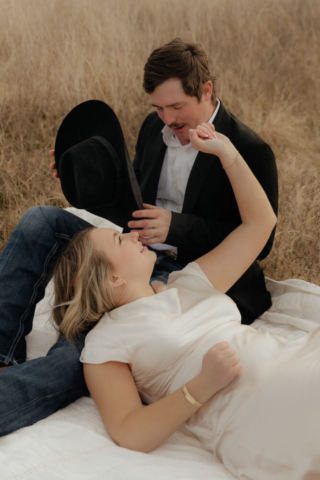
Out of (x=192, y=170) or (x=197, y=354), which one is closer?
(x=197, y=354)

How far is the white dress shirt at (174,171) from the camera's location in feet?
9.30

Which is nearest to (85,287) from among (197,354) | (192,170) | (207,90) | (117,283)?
(117,283)

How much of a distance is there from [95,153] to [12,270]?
73 centimetres

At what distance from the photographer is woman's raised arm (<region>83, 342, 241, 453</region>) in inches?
66.4

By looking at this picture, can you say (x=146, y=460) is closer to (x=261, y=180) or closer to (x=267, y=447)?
(x=267, y=447)

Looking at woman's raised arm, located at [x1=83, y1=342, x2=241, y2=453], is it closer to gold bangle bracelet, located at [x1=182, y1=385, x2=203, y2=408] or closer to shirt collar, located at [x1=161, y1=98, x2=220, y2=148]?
gold bangle bracelet, located at [x1=182, y1=385, x2=203, y2=408]

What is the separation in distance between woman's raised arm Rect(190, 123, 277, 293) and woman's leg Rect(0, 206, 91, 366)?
2.69 feet

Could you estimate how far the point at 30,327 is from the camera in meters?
2.51

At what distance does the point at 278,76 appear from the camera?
5.76 m

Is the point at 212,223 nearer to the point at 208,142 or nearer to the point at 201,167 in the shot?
the point at 201,167

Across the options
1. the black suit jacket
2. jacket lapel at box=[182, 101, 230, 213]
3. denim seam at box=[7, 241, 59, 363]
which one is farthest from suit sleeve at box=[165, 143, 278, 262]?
denim seam at box=[7, 241, 59, 363]

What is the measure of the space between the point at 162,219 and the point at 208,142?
1.63 ft

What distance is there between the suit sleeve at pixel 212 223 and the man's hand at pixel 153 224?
0.04 metres

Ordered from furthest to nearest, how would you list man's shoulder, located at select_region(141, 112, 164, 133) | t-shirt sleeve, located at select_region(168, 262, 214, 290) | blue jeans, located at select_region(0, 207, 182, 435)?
man's shoulder, located at select_region(141, 112, 164, 133), t-shirt sleeve, located at select_region(168, 262, 214, 290), blue jeans, located at select_region(0, 207, 182, 435)
